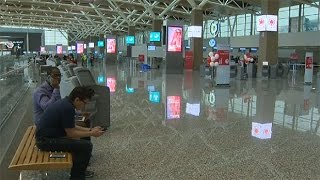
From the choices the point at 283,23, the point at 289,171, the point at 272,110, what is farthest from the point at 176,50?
the point at 289,171

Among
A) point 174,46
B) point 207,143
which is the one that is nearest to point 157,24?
point 174,46

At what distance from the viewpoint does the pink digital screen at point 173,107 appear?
982cm

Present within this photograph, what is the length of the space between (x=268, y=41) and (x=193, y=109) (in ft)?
60.5

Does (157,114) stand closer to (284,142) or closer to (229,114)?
(229,114)

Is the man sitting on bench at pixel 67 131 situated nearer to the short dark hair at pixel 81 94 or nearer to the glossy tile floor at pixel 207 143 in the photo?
the short dark hair at pixel 81 94

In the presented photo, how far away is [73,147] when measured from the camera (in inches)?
176

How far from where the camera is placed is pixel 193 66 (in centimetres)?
3738

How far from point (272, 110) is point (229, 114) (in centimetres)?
152

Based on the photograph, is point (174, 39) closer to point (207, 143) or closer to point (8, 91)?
point (8, 91)

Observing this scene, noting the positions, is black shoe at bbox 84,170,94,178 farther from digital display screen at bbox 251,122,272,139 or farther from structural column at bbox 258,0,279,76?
structural column at bbox 258,0,279,76

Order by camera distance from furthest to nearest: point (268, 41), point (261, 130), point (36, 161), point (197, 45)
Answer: point (197, 45) → point (268, 41) → point (261, 130) → point (36, 161)

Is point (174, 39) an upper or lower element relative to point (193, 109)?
upper

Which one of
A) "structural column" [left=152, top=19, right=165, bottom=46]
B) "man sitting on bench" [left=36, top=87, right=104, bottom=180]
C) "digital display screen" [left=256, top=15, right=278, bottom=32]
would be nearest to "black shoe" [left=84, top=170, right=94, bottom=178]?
"man sitting on bench" [left=36, top=87, right=104, bottom=180]

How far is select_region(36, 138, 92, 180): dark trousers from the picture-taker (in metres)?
4.47
